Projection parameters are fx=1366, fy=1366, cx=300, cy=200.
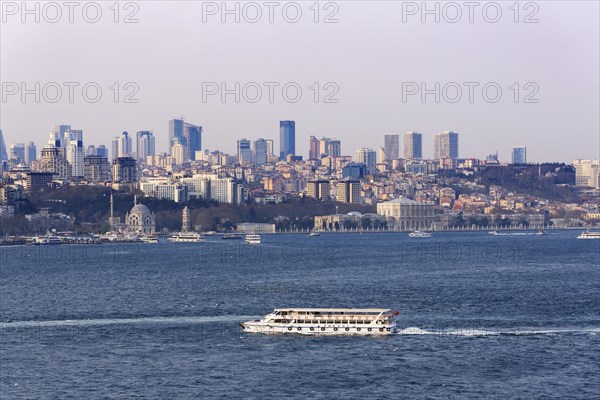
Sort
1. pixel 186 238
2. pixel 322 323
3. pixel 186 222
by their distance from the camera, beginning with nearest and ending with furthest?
pixel 322 323, pixel 186 238, pixel 186 222

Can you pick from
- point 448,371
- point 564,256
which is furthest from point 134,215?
point 448,371

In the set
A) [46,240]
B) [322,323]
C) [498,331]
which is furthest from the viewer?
[46,240]

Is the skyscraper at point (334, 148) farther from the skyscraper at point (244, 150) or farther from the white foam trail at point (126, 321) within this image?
the white foam trail at point (126, 321)

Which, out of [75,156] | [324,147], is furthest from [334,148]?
→ [75,156]

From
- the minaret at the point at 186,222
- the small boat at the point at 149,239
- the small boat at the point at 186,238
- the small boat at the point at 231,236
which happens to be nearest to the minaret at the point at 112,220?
the minaret at the point at 186,222

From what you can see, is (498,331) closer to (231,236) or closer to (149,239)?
(149,239)

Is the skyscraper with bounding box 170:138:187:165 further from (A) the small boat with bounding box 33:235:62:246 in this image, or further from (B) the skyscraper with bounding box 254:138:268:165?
(A) the small boat with bounding box 33:235:62:246
